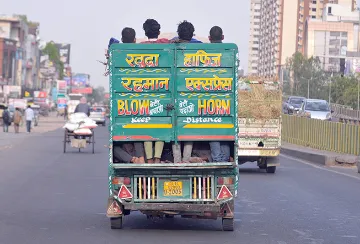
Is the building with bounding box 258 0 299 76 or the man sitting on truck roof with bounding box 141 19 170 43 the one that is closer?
the man sitting on truck roof with bounding box 141 19 170 43

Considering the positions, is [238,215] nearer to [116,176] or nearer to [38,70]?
[116,176]

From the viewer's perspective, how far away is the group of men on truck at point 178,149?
1173cm

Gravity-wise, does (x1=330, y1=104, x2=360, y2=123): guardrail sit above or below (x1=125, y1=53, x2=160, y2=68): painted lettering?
below

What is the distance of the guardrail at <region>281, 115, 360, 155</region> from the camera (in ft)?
109

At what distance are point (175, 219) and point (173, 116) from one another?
2411 millimetres

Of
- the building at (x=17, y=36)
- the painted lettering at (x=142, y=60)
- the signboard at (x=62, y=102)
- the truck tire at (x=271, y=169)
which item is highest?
the building at (x=17, y=36)

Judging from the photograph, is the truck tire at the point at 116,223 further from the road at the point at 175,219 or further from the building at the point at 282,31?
the building at the point at 282,31

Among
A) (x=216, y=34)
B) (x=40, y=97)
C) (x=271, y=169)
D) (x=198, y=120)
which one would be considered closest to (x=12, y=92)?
(x=40, y=97)

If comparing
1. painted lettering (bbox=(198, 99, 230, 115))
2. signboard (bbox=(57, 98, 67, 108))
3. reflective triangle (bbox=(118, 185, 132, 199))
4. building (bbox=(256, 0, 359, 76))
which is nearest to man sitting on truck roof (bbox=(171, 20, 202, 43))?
painted lettering (bbox=(198, 99, 230, 115))

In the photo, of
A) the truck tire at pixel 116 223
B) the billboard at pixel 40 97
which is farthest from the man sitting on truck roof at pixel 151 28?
the billboard at pixel 40 97

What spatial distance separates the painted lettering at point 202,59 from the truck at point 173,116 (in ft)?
0.04

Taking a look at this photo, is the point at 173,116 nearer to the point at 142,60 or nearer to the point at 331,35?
the point at 142,60

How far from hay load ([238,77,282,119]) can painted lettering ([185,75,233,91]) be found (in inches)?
482

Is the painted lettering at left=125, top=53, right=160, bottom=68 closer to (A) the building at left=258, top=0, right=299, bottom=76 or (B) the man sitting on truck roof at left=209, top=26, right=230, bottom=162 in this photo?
(B) the man sitting on truck roof at left=209, top=26, right=230, bottom=162
